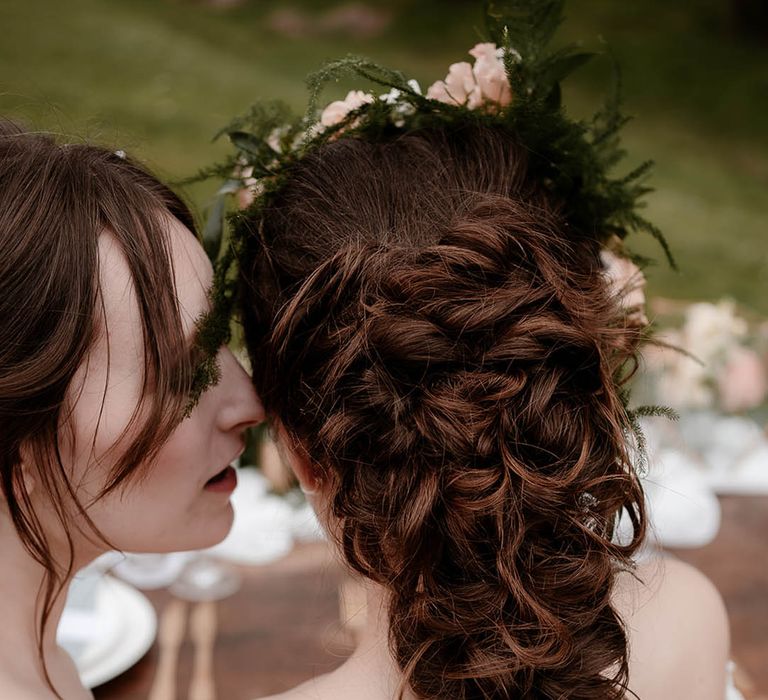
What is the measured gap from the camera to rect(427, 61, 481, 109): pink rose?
1.59 metres

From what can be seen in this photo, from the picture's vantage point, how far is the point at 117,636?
2.03m

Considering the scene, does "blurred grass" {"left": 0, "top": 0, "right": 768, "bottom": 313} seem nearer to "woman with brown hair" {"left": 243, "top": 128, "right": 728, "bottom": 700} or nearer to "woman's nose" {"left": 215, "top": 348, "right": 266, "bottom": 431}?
"woman's nose" {"left": 215, "top": 348, "right": 266, "bottom": 431}

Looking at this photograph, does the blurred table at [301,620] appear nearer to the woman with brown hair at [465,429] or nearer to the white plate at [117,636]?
the white plate at [117,636]

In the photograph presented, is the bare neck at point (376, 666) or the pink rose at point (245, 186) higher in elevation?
the pink rose at point (245, 186)

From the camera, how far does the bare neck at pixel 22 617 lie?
5.17ft

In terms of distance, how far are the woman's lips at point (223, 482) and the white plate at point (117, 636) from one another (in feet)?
1.87

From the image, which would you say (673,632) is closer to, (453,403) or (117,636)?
(453,403)

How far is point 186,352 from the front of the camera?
4.75 ft

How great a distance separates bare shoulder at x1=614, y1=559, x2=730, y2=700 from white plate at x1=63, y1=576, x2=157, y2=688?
1.07 m

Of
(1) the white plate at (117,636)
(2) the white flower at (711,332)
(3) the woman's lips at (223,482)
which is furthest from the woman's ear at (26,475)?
(2) the white flower at (711,332)

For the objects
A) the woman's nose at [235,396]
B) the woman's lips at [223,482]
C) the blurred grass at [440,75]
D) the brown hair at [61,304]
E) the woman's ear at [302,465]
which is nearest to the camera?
the brown hair at [61,304]

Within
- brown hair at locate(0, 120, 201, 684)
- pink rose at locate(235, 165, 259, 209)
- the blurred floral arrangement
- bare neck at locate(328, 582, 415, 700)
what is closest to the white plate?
brown hair at locate(0, 120, 201, 684)

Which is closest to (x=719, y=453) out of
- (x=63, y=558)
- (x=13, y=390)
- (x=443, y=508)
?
(x=443, y=508)

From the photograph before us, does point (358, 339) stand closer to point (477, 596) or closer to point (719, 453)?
point (477, 596)
